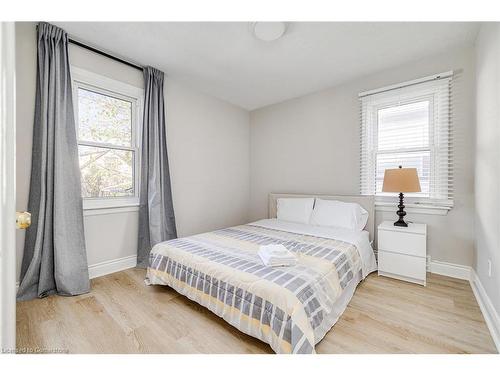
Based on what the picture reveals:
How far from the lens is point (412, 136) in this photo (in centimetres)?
263

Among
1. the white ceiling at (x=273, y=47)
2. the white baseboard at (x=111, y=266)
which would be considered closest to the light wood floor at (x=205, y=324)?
the white baseboard at (x=111, y=266)

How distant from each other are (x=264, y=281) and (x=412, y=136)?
2.49 meters

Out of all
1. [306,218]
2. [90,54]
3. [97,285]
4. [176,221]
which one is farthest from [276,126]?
[97,285]

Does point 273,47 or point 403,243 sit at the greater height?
point 273,47

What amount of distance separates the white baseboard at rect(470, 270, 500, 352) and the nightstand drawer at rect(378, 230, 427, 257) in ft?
1.49

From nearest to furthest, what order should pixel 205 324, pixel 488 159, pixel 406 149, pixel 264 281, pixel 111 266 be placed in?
pixel 264 281, pixel 205 324, pixel 488 159, pixel 111 266, pixel 406 149

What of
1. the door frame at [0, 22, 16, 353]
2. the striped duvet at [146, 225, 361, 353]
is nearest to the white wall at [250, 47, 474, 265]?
the striped duvet at [146, 225, 361, 353]

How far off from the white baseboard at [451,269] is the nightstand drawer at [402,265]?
A: 44 cm

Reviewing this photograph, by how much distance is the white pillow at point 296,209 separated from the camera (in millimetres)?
3104

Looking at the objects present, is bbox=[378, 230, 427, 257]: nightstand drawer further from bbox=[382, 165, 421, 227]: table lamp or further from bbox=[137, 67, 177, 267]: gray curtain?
bbox=[137, 67, 177, 267]: gray curtain

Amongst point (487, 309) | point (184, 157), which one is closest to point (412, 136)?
A: point (487, 309)

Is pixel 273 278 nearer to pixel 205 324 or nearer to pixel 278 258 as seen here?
pixel 278 258
